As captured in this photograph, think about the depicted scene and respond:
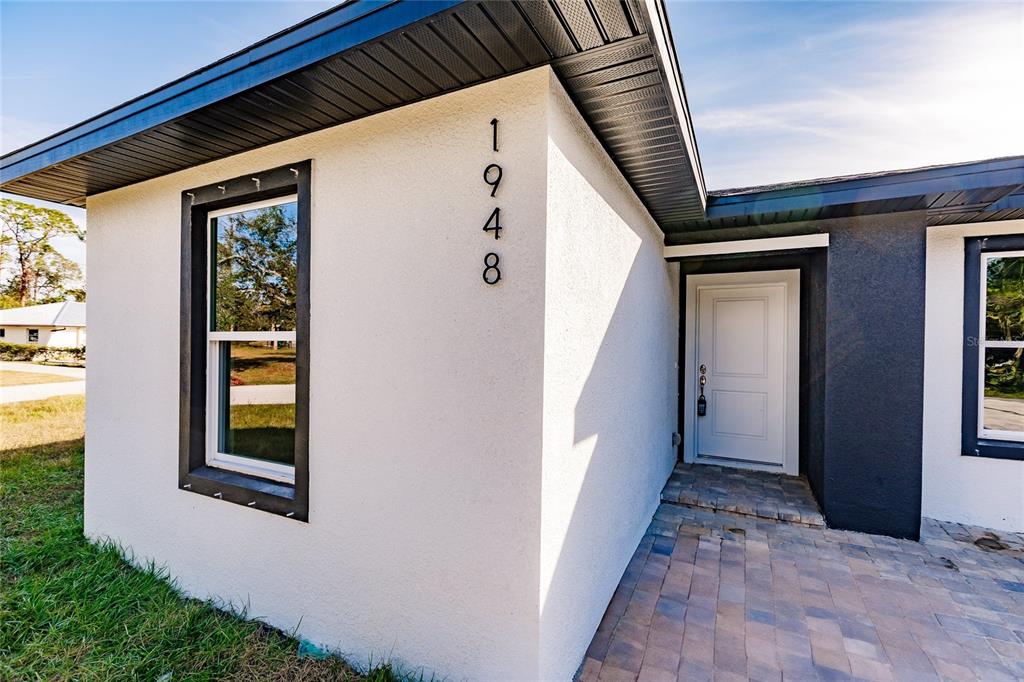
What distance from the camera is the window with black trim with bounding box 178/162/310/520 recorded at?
277cm

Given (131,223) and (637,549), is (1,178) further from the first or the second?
(637,549)

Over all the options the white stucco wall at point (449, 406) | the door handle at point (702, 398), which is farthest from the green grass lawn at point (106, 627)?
the door handle at point (702, 398)

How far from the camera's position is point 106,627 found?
2582mm

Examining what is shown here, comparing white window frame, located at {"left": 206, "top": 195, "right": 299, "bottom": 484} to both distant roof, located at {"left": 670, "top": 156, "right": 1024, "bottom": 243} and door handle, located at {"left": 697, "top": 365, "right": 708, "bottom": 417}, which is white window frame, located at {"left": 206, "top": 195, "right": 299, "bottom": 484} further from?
door handle, located at {"left": 697, "top": 365, "right": 708, "bottom": 417}

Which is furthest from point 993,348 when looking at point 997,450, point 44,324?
point 44,324

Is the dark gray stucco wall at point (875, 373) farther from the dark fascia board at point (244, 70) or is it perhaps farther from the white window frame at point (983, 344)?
the dark fascia board at point (244, 70)

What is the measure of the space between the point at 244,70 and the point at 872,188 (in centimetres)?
438

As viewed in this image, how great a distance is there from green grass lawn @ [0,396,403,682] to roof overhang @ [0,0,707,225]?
2804 millimetres

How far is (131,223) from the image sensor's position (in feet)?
11.1

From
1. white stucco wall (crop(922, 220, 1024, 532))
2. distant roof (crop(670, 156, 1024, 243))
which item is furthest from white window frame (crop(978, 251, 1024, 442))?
distant roof (crop(670, 156, 1024, 243))

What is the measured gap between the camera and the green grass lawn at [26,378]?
494 inches

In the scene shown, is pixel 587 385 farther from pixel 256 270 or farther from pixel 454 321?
pixel 256 270

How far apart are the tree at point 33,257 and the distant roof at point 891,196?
27330mm

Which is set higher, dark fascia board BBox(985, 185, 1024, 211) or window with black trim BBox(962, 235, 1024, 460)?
dark fascia board BBox(985, 185, 1024, 211)
